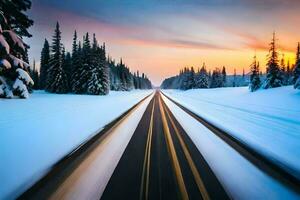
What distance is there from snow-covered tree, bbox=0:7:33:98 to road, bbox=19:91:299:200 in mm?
19464

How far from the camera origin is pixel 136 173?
16.9ft

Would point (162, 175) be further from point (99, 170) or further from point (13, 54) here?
point (13, 54)

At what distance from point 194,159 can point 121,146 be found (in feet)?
7.56

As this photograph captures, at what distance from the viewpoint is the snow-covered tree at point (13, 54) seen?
76.9 feet

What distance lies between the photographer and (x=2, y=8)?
24797 millimetres

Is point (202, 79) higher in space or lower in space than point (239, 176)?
higher

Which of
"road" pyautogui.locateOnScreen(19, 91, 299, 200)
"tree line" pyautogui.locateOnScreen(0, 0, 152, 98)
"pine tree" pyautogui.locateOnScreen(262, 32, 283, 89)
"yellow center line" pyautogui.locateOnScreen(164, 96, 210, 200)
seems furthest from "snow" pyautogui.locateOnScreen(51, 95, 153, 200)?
"pine tree" pyautogui.locateOnScreen(262, 32, 283, 89)

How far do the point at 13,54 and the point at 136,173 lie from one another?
971 inches

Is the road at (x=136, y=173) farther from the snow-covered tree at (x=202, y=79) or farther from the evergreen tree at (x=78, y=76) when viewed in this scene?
the snow-covered tree at (x=202, y=79)

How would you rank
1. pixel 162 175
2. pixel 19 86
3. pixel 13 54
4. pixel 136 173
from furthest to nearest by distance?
1. pixel 13 54
2. pixel 19 86
3. pixel 136 173
4. pixel 162 175

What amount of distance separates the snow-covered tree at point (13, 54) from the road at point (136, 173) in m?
19.5

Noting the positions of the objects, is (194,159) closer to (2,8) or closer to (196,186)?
(196,186)

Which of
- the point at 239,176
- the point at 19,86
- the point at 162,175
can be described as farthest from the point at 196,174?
the point at 19,86

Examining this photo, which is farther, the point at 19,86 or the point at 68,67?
the point at 68,67
